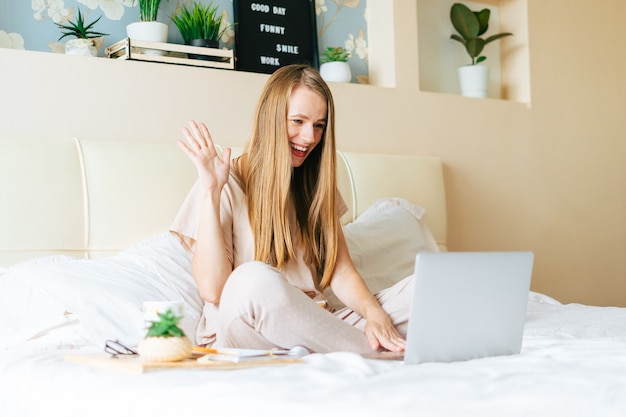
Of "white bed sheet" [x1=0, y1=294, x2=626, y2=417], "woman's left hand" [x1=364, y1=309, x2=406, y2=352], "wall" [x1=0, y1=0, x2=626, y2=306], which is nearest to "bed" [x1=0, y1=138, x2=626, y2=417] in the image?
"white bed sheet" [x1=0, y1=294, x2=626, y2=417]

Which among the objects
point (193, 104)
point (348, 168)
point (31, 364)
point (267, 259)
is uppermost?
point (193, 104)

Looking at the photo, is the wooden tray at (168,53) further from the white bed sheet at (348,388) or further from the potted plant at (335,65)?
the white bed sheet at (348,388)

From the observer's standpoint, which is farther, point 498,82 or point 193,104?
point 498,82

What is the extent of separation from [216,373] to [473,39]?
8.37 feet

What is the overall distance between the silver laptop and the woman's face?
698 millimetres

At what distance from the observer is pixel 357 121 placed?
3084 millimetres

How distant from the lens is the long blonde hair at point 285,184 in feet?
6.49

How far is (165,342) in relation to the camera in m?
1.38

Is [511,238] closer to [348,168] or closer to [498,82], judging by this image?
[498,82]

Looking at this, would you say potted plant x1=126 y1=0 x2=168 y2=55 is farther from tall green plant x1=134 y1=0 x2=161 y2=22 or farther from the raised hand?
the raised hand

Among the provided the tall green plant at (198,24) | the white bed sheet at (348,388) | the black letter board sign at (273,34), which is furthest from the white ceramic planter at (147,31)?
the white bed sheet at (348,388)

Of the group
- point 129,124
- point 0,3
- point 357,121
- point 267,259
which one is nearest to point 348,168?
point 357,121

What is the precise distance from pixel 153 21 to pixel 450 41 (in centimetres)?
148

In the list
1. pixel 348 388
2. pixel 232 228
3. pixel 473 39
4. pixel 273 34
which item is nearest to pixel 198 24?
pixel 273 34
